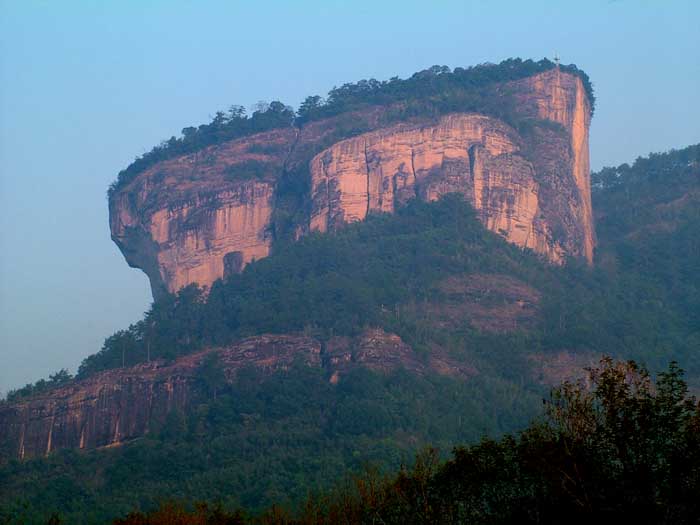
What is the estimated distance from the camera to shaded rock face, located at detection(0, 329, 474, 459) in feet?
232

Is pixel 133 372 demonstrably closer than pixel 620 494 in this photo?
No

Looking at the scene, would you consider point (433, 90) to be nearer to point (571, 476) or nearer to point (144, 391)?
point (144, 391)

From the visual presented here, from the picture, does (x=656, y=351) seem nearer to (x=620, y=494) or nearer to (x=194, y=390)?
(x=194, y=390)

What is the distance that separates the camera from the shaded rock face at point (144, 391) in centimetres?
7075

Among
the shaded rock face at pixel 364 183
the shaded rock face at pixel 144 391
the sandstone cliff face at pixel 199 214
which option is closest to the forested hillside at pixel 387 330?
the shaded rock face at pixel 144 391

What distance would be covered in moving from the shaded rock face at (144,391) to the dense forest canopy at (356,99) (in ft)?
108

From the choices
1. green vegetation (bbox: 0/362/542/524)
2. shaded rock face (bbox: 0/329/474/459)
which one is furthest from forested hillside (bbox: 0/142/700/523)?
shaded rock face (bbox: 0/329/474/459)

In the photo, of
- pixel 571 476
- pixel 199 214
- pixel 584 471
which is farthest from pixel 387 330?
pixel 584 471

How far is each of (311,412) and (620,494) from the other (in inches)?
1723

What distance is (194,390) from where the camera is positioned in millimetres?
73125

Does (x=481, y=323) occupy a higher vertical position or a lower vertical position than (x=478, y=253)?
lower

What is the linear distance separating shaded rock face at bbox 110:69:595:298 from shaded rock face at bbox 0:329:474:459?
21.1 meters

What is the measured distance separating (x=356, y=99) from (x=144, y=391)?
4185 centimetres

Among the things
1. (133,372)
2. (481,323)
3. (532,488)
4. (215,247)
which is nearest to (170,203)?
(215,247)
